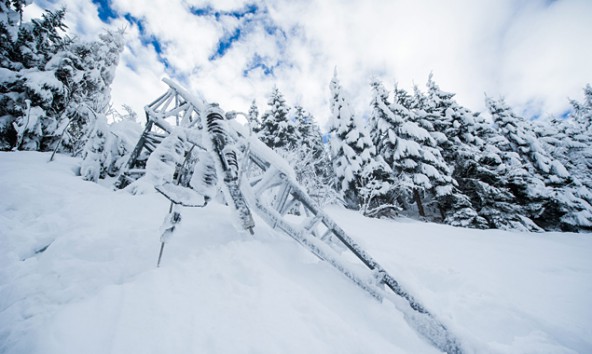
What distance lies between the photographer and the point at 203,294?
1.79m

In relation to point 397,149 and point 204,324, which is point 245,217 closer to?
point 204,324

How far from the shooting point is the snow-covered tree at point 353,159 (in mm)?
15977

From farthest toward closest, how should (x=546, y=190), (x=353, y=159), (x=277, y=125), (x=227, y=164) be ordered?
1. (x=277, y=125)
2. (x=353, y=159)
3. (x=546, y=190)
4. (x=227, y=164)

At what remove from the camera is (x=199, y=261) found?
2150 millimetres

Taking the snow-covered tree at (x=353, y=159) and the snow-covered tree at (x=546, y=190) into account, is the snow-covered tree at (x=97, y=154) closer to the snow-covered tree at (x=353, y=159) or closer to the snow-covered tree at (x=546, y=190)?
the snow-covered tree at (x=353, y=159)

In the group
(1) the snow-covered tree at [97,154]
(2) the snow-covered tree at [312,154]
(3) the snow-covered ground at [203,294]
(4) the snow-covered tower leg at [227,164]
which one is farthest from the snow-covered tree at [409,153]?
(1) the snow-covered tree at [97,154]

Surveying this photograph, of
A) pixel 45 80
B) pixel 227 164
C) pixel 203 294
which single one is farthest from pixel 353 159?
pixel 45 80

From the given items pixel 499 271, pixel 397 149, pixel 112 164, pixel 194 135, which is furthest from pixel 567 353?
pixel 397 149

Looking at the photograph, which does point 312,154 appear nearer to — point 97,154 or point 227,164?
point 97,154

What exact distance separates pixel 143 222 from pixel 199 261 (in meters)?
1.08

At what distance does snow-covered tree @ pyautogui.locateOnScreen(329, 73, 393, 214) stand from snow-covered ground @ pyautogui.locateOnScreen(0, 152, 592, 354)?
12.3m

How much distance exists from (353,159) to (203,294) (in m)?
16.4

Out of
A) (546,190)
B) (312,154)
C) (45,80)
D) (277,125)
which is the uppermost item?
(546,190)

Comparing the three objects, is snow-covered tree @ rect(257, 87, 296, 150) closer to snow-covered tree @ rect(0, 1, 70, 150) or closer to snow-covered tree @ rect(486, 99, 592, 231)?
snow-covered tree @ rect(0, 1, 70, 150)
